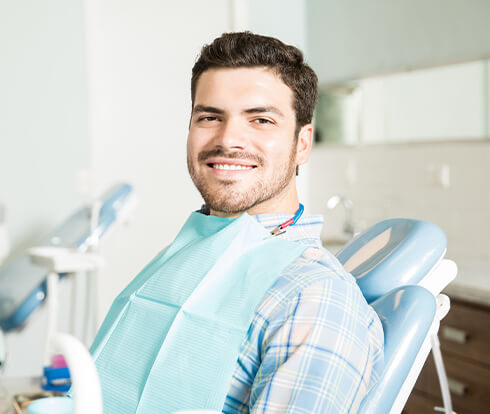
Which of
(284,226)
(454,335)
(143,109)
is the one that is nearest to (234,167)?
(284,226)

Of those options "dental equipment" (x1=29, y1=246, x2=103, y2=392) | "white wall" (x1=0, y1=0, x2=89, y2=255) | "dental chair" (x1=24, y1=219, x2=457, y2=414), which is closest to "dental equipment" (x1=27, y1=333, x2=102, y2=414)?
"dental chair" (x1=24, y1=219, x2=457, y2=414)

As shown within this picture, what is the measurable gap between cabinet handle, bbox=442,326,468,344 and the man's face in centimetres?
110

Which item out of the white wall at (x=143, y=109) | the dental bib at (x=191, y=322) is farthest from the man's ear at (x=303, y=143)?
the white wall at (x=143, y=109)

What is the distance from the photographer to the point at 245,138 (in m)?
1.07

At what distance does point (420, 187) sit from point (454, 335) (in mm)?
895

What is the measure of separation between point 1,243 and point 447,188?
1903 mm

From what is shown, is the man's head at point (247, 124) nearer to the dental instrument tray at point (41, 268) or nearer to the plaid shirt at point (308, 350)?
the plaid shirt at point (308, 350)

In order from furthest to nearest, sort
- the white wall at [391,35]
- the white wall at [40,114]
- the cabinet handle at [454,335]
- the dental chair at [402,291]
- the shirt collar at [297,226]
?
the white wall at [40,114]
the white wall at [391,35]
the cabinet handle at [454,335]
the shirt collar at [297,226]
the dental chair at [402,291]

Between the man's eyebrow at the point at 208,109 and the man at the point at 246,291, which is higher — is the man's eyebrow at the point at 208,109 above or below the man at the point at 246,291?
above

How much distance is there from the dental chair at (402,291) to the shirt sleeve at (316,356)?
0.05 meters

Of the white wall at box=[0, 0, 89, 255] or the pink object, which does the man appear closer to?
the pink object

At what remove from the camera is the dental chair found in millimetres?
903

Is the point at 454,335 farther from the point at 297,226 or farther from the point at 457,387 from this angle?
the point at 297,226

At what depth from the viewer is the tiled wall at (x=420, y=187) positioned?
244cm
